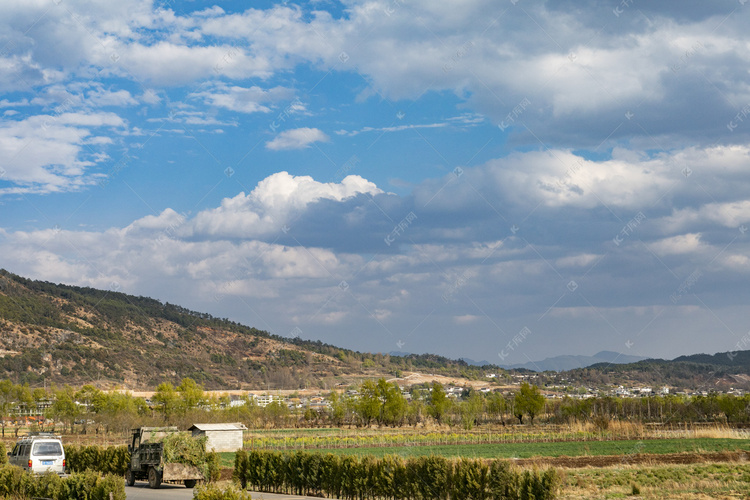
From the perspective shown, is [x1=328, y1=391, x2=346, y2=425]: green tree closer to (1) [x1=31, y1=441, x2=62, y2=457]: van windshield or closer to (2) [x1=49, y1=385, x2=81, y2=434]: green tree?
(2) [x1=49, y1=385, x2=81, y2=434]: green tree

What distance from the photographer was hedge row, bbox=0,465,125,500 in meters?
16.8

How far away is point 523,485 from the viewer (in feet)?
53.5

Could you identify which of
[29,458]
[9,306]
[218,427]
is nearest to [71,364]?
[9,306]

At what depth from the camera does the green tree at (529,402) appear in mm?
92812

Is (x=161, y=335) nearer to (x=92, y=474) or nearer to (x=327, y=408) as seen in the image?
(x=327, y=408)

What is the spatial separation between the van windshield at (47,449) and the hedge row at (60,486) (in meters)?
5.60

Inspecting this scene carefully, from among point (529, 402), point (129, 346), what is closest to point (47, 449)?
point (529, 402)

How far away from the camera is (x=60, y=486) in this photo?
18.2 meters

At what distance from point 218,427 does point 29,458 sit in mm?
28901

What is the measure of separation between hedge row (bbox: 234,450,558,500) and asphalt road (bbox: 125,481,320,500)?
0.83 meters

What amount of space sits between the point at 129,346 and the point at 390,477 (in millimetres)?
127829

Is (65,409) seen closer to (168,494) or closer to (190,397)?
(190,397)

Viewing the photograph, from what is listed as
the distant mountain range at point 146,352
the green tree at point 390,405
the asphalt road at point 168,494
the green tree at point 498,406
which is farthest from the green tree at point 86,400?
the asphalt road at point 168,494

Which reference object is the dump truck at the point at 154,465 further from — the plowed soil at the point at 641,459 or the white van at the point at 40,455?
the plowed soil at the point at 641,459
